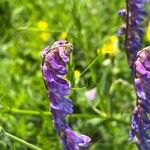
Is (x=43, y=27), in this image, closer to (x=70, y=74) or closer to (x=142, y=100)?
(x=70, y=74)

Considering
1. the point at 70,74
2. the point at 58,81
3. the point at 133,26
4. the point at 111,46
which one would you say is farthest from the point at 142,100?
the point at 111,46

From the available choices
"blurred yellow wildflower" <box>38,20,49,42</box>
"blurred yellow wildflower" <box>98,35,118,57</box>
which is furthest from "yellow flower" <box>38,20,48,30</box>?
"blurred yellow wildflower" <box>98,35,118,57</box>

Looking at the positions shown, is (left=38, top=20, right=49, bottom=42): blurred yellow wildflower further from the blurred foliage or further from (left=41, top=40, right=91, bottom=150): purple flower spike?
(left=41, top=40, right=91, bottom=150): purple flower spike

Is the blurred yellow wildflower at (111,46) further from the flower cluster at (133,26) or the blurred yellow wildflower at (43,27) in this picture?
the flower cluster at (133,26)

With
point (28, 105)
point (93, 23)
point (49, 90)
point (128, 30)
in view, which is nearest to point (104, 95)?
point (28, 105)

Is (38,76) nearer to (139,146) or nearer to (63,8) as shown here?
→ (63,8)
